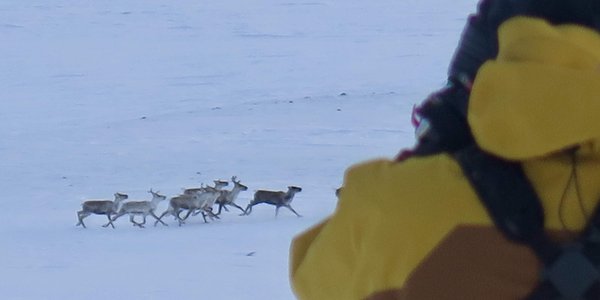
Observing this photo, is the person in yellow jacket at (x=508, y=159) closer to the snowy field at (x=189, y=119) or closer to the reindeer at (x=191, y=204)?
the snowy field at (x=189, y=119)

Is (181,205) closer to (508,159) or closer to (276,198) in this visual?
(276,198)

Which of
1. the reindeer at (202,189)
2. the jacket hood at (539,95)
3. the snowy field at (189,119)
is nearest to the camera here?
the jacket hood at (539,95)

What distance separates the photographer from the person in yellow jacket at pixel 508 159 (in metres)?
1.24

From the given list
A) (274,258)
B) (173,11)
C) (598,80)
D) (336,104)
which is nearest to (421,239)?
(598,80)

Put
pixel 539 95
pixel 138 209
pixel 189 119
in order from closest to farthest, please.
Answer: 1. pixel 539 95
2. pixel 138 209
3. pixel 189 119

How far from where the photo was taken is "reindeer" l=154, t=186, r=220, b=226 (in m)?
8.89

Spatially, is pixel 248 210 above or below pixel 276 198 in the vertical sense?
below

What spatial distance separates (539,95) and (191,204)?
305 inches

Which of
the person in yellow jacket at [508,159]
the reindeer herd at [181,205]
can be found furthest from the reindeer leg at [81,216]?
the person in yellow jacket at [508,159]

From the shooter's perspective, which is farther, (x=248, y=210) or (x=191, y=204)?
(x=248, y=210)

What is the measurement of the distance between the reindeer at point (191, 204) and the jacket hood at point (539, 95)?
25.1 feet

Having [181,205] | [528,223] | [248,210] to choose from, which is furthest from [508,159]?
[248,210]

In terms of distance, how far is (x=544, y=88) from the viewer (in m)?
1.24

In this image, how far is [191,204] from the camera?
8.92 m
